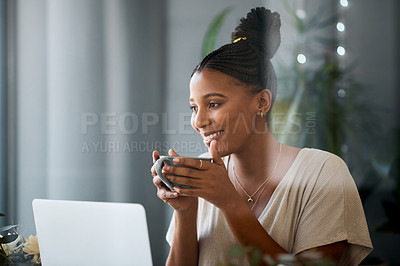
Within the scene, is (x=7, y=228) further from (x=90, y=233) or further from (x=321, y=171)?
(x=321, y=171)

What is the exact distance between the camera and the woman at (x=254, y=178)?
92cm

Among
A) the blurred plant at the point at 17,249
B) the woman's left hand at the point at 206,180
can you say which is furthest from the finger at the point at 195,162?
the blurred plant at the point at 17,249

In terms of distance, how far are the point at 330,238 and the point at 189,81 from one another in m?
0.51

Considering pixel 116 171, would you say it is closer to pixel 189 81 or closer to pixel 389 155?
pixel 189 81

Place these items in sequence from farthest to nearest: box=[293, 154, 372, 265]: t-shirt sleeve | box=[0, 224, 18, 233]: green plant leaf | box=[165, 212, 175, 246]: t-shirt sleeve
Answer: box=[0, 224, 18, 233]: green plant leaf → box=[165, 212, 175, 246]: t-shirt sleeve → box=[293, 154, 372, 265]: t-shirt sleeve

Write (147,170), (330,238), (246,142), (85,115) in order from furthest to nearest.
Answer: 1. (85,115)
2. (147,170)
3. (246,142)
4. (330,238)

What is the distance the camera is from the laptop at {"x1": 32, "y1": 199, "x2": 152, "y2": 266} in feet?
3.47

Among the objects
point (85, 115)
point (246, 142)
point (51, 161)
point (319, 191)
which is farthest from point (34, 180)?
point (319, 191)

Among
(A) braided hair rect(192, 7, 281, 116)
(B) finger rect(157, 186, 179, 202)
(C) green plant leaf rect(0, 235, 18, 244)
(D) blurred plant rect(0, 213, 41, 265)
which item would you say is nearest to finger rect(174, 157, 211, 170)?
(B) finger rect(157, 186, 179, 202)

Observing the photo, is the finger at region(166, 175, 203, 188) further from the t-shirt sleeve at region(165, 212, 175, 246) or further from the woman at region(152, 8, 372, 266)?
the t-shirt sleeve at region(165, 212, 175, 246)

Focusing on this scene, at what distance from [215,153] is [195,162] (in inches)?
3.3

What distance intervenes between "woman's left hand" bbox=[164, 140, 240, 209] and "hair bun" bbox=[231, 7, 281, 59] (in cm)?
29

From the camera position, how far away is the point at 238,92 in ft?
3.24

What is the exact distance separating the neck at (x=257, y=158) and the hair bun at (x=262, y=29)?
0.66 ft
